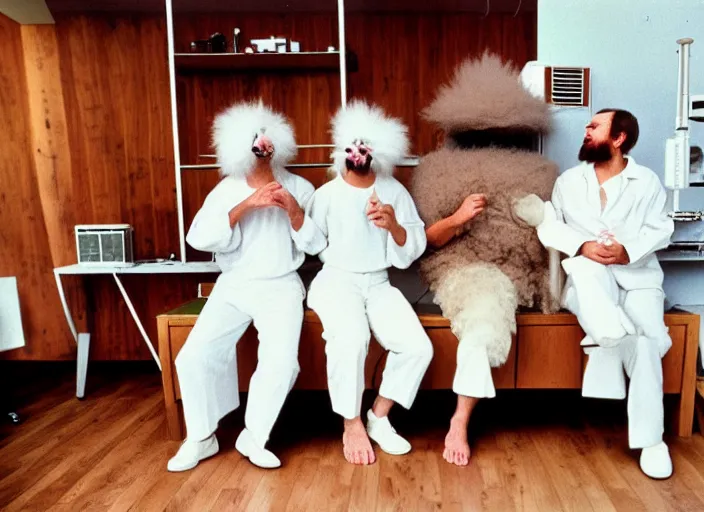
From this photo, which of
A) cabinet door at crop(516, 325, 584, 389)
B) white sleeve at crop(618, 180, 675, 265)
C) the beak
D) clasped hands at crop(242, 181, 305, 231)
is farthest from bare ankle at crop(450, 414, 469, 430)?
the beak

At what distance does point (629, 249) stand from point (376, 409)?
100cm

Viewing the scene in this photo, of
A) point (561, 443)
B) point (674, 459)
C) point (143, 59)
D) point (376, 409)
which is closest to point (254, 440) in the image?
point (376, 409)

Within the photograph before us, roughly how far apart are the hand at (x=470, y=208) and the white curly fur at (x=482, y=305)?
18 centimetres

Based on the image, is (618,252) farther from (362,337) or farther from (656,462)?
(362,337)

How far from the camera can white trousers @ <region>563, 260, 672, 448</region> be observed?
5.82 feet

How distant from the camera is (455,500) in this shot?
160 centimetres

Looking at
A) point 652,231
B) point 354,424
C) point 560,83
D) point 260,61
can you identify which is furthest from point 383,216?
point 260,61

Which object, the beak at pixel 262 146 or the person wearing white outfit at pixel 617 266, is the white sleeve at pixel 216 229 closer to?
the beak at pixel 262 146

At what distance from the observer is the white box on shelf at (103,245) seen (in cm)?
255

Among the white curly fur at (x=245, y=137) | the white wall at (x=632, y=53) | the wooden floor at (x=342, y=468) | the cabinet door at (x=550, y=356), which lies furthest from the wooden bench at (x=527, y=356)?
the white wall at (x=632, y=53)

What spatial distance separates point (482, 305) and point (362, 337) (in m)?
0.41

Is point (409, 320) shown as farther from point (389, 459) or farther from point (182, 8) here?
point (182, 8)

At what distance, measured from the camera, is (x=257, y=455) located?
1.82 metres

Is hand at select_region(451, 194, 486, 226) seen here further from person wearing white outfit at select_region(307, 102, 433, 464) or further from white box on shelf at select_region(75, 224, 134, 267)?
white box on shelf at select_region(75, 224, 134, 267)
